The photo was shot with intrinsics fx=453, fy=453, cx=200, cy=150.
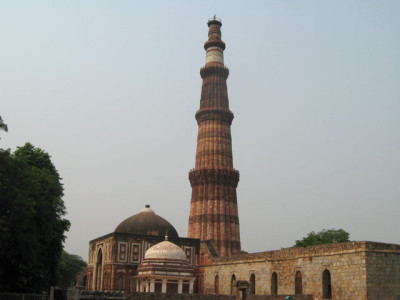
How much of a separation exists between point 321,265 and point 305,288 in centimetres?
182

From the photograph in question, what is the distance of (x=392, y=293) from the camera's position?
867 inches

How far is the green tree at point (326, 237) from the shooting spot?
49656 millimetres

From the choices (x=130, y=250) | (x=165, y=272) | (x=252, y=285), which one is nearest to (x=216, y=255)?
(x=130, y=250)

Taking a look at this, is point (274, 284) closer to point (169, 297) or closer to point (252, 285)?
point (252, 285)

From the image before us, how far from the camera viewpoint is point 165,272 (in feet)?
103

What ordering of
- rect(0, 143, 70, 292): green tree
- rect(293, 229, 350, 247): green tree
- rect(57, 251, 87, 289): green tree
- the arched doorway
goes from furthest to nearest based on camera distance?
rect(57, 251, 87, 289): green tree, rect(293, 229, 350, 247): green tree, the arched doorway, rect(0, 143, 70, 292): green tree

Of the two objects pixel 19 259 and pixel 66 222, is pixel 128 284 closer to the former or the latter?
pixel 66 222

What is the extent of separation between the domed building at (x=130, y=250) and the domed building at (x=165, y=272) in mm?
115

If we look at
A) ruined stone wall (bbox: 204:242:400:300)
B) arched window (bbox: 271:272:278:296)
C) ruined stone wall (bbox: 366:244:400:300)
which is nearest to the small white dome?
ruined stone wall (bbox: 204:242:400:300)

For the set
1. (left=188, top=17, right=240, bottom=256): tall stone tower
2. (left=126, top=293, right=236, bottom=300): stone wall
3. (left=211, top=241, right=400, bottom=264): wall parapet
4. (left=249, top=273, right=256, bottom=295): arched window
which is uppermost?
(left=188, top=17, right=240, bottom=256): tall stone tower

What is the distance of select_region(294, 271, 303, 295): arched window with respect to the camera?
1032 inches

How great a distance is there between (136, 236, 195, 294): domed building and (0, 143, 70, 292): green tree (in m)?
6.37

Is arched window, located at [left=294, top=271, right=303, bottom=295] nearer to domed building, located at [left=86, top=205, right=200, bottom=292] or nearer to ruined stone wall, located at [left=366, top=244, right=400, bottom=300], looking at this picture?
ruined stone wall, located at [left=366, top=244, right=400, bottom=300]

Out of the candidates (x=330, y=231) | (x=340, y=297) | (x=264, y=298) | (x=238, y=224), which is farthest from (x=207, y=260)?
(x=330, y=231)
